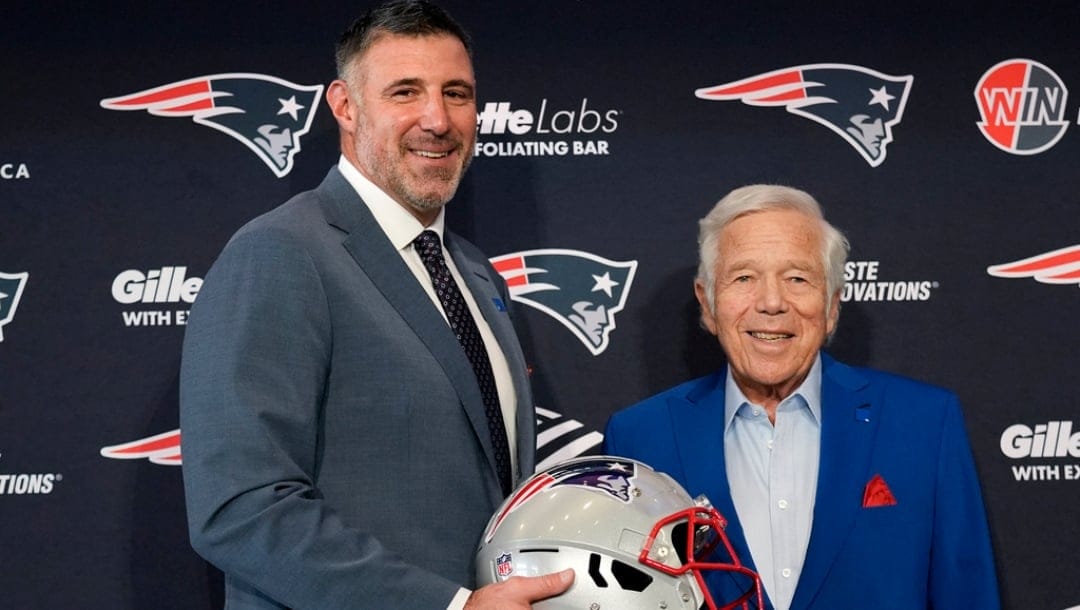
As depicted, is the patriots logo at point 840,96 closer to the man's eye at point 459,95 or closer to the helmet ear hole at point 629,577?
the man's eye at point 459,95

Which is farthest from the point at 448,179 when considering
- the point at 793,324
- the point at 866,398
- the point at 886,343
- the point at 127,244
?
the point at 886,343

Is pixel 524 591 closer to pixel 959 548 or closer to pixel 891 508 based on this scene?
pixel 891 508

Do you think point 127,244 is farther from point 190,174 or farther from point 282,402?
point 282,402

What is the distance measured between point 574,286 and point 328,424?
4.52 feet

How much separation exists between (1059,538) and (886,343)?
79 cm

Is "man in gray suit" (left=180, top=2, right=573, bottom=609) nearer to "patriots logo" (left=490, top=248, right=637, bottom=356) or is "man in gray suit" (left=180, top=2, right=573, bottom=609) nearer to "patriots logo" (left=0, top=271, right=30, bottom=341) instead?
"patriots logo" (left=490, top=248, right=637, bottom=356)

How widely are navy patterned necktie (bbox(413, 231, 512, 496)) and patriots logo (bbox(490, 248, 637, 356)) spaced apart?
0.88 m

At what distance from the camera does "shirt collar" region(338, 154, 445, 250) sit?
8.68 feet

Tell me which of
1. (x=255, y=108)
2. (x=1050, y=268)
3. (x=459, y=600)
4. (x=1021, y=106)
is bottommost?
(x=459, y=600)

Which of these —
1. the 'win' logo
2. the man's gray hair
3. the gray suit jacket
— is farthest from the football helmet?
the 'win' logo

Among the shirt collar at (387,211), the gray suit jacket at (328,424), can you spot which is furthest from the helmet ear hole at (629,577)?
the shirt collar at (387,211)

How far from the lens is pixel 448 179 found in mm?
2688

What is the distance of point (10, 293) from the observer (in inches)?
139

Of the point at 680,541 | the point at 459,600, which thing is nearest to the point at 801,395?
the point at 680,541
